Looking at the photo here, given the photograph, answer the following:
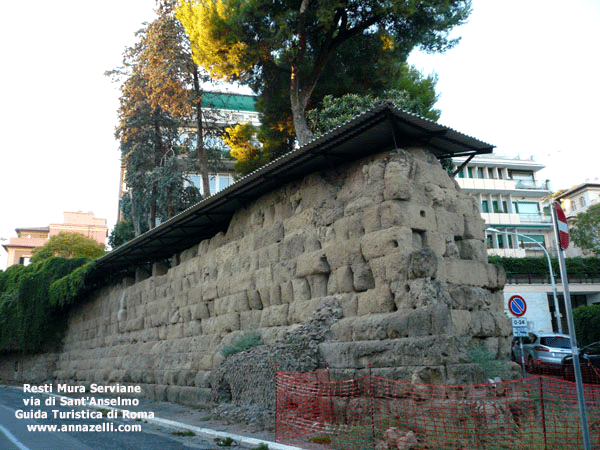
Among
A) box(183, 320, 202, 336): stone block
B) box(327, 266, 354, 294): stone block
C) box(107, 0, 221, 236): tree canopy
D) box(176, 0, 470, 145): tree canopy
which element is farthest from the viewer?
box(107, 0, 221, 236): tree canopy

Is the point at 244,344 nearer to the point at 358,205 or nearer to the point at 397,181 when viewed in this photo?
the point at 358,205

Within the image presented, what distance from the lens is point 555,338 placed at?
646 inches

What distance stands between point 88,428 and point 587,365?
11.1 m

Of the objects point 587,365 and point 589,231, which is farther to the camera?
point 589,231

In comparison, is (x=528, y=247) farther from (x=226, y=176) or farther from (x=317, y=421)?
(x=317, y=421)

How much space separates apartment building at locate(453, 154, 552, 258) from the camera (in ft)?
139

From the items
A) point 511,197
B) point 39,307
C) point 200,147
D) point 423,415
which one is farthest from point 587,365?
point 511,197

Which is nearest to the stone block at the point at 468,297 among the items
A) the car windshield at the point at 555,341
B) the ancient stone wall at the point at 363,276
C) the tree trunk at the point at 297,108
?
the ancient stone wall at the point at 363,276

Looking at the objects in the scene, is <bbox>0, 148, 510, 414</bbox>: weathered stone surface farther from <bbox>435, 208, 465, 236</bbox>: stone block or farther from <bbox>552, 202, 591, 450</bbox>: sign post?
<bbox>552, 202, 591, 450</bbox>: sign post

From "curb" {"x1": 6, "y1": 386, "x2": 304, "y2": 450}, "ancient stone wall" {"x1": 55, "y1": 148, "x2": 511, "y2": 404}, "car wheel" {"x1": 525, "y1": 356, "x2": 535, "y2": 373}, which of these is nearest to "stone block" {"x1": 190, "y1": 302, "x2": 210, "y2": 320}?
"ancient stone wall" {"x1": 55, "y1": 148, "x2": 511, "y2": 404}

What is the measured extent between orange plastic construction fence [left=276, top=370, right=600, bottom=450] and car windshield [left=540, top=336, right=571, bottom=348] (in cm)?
885

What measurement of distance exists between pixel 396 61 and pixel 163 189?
11.7 meters

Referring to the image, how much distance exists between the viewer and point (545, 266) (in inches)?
1412

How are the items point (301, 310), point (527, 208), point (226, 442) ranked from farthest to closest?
1. point (527, 208)
2. point (301, 310)
3. point (226, 442)
